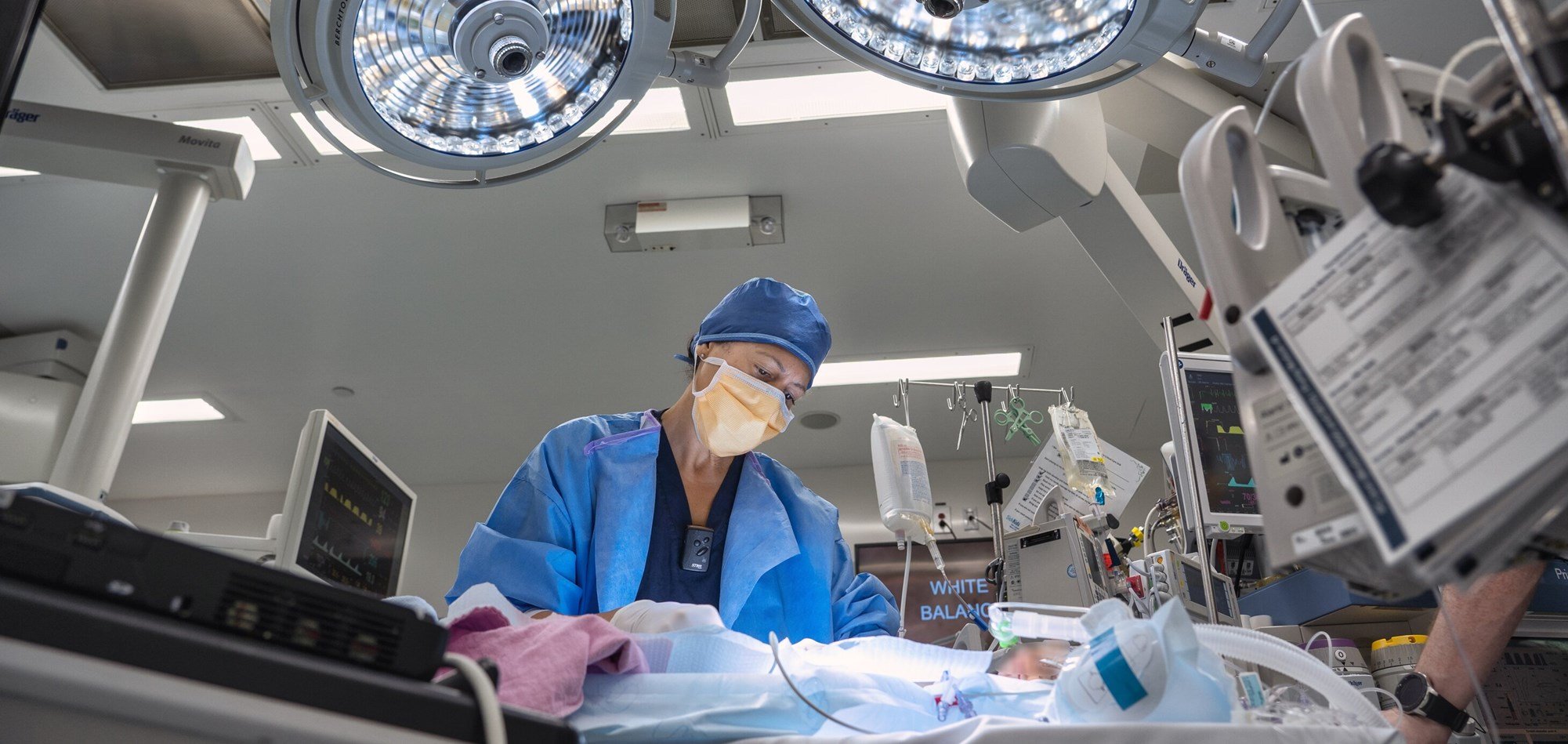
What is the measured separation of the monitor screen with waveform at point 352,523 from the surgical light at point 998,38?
6.36 ft

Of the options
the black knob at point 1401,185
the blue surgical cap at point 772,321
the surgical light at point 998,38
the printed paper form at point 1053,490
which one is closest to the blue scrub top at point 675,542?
the blue surgical cap at point 772,321

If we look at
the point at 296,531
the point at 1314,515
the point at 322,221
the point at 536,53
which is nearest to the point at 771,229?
the point at 322,221

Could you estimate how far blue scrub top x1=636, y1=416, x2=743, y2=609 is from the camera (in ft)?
A: 6.59

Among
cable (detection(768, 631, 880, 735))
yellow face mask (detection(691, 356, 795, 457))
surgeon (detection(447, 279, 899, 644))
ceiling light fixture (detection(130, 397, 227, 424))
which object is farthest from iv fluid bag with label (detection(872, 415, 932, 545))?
ceiling light fixture (detection(130, 397, 227, 424))

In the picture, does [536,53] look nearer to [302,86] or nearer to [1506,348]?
[302,86]

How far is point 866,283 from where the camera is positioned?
4406 mm

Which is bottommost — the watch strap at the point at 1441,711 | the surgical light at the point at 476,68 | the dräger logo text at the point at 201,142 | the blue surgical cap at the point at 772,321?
the watch strap at the point at 1441,711

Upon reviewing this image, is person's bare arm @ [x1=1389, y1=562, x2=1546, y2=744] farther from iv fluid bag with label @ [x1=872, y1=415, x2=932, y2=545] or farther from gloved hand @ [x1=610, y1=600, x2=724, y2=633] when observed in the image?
gloved hand @ [x1=610, y1=600, x2=724, y2=633]

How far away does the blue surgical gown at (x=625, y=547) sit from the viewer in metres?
1.71

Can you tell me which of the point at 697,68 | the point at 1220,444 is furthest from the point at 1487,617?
the point at 697,68

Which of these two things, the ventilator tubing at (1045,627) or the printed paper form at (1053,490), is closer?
the ventilator tubing at (1045,627)

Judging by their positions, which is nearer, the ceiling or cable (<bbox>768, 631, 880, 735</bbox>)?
cable (<bbox>768, 631, 880, 735</bbox>)

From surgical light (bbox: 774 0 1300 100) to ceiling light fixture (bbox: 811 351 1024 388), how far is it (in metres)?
3.90

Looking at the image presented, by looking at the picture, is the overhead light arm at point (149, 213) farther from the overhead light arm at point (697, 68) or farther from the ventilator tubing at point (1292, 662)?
the ventilator tubing at point (1292, 662)
